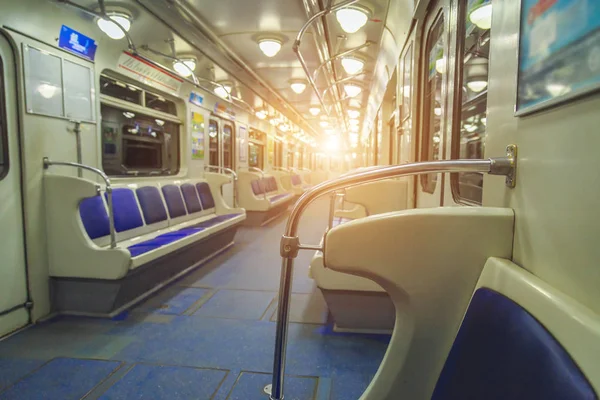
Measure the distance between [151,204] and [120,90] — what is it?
1401 millimetres

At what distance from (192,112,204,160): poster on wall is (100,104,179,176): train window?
35 centimetres

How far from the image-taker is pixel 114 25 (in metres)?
3.46

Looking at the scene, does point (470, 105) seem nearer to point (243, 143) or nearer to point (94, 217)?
point (94, 217)

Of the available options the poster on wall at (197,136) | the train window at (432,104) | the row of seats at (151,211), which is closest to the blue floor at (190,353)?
the row of seats at (151,211)

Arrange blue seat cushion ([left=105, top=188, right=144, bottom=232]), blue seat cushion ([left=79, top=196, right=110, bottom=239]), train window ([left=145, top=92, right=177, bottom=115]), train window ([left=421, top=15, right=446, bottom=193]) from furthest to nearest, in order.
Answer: train window ([left=145, top=92, right=177, bottom=115]), blue seat cushion ([left=105, top=188, right=144, bottom=232]), blue seat cushion ([left=79, top=196, right=110, bottom=239]), train window ([left=421, top=15, right=446, bottom=193])

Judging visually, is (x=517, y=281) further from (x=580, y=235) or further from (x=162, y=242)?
(x=162, y=242)

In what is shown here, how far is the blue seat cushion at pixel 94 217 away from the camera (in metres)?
3.11

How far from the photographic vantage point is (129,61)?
4.07 meters

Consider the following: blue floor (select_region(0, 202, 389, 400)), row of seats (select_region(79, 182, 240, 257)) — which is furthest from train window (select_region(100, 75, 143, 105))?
blue floor (select_region(0, 202, 389, 400))

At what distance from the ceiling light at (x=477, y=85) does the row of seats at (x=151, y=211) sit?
2.74 meters

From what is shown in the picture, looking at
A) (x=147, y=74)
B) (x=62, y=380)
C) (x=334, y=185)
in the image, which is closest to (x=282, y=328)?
(x=334, y=185)

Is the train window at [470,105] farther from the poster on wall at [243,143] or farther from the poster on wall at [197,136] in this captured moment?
the poster on wall at [243,143]

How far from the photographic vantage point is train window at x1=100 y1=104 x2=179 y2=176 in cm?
403

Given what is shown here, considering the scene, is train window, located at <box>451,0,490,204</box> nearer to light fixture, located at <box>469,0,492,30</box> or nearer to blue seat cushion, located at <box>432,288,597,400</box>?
light fixture, located at <box>469,0,492,30</box>
